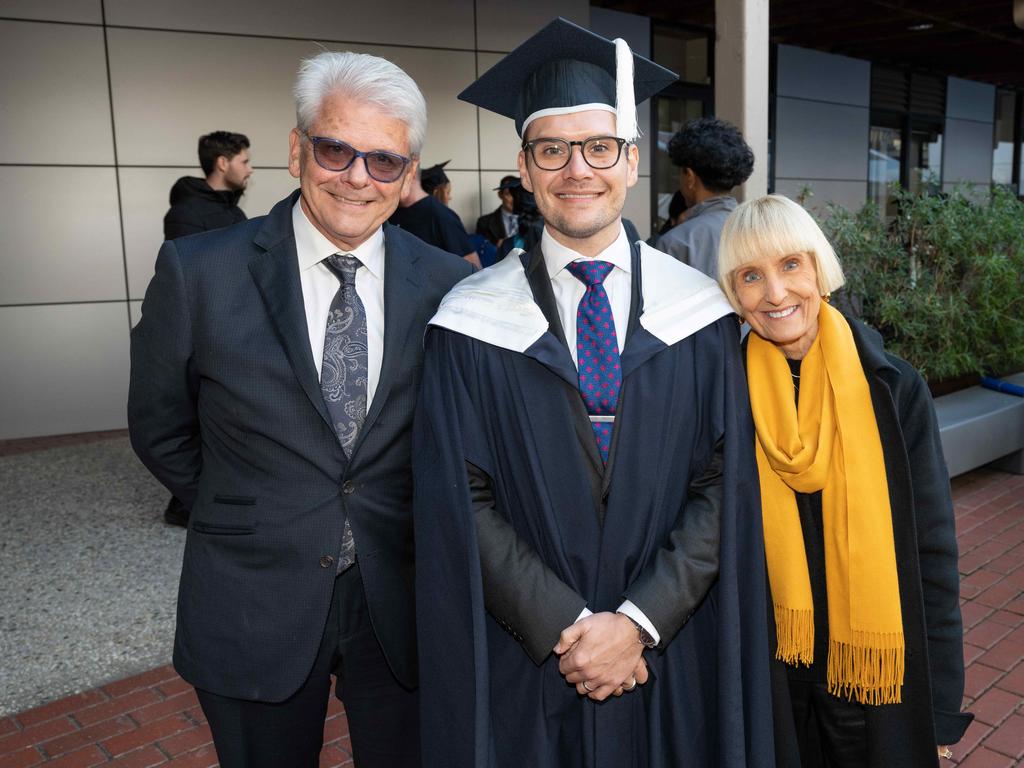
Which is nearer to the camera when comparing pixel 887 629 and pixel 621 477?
pixel 621 477

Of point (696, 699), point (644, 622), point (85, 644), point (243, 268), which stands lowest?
point (85, 644)

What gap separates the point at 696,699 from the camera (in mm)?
1936

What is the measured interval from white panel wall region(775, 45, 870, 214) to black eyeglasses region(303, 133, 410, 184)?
34.1ft

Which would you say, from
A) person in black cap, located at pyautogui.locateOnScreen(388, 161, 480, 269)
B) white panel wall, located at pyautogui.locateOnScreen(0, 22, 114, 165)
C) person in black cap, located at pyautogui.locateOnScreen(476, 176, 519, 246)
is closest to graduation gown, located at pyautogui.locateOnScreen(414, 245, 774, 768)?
person in black cap, located at pyautogui.locateOnScreen(388, 161, 480, 269)

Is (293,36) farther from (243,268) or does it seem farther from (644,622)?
(644,622)

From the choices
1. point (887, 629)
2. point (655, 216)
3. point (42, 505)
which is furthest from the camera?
point (655, 216)

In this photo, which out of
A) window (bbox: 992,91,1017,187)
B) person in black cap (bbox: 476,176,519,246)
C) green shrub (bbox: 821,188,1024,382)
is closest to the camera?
green shrub (bbox: 821,188,1024,382)

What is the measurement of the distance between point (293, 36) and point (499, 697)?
22.6ft

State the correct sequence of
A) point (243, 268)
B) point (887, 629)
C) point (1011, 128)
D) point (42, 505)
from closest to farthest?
point (243, 268) → point (887, 629) → point (42, 505) → point (1011, 128)

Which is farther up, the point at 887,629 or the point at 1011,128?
the point at 1011,128

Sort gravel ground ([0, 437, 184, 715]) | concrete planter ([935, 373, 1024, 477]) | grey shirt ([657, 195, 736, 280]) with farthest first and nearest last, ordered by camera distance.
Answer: concrete planter ([935, 373, 1024, 477]) < grey shirt ([657, 195, 736, 280]) < gravel ground ([0, 437, 184, 715])

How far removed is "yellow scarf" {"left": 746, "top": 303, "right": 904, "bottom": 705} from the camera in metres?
2.00

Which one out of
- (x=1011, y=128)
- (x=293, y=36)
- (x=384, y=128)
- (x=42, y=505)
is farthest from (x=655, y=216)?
(x=1011, y=128)

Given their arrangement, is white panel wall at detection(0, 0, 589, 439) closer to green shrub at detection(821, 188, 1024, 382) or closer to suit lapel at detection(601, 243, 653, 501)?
green shrub at detection(821, 188, 1024, 382)
